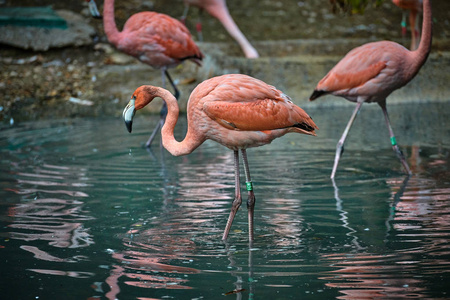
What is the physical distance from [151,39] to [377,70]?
3205mm

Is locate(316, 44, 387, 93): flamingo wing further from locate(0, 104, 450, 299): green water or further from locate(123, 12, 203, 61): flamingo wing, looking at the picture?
locate(123, 12, 203, 61): flamingo wing

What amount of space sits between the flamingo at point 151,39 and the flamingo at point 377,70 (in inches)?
104

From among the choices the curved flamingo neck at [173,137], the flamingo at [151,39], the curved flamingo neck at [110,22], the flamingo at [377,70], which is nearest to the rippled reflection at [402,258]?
the curved flamingo neck at [173,137]

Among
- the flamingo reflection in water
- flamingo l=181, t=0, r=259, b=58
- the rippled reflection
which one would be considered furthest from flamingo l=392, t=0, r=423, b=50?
the flamingo reflection in water

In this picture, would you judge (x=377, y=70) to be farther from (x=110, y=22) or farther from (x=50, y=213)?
(x=110, y=22)

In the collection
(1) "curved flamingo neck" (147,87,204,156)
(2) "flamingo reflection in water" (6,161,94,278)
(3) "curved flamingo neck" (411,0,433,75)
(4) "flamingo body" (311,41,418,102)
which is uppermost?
(3) "curved flamingo neck" (411,0,433,75)

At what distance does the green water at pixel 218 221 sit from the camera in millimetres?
3496

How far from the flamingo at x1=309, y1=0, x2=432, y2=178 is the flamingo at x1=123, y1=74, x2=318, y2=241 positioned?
5.95 feet

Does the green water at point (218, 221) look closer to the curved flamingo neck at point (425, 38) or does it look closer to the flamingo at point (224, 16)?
the curved flamingo neck at point (425, 38)

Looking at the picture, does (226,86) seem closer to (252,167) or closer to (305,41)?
(252,167)

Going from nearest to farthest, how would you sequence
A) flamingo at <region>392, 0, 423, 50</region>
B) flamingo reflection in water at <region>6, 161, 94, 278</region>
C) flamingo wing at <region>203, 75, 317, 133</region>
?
flamingo reflection in water at <region>6, 161, 94, 278</region>
flamingo wing at <region>203, 75, 317, 133</region>
flamingo at <region>392, 0, 423, 50</region>

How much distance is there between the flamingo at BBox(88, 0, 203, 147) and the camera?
27.1 ft

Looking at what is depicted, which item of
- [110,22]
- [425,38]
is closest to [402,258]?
[425,38]

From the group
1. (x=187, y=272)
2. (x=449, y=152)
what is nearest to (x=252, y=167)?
(x=449, y=152)
